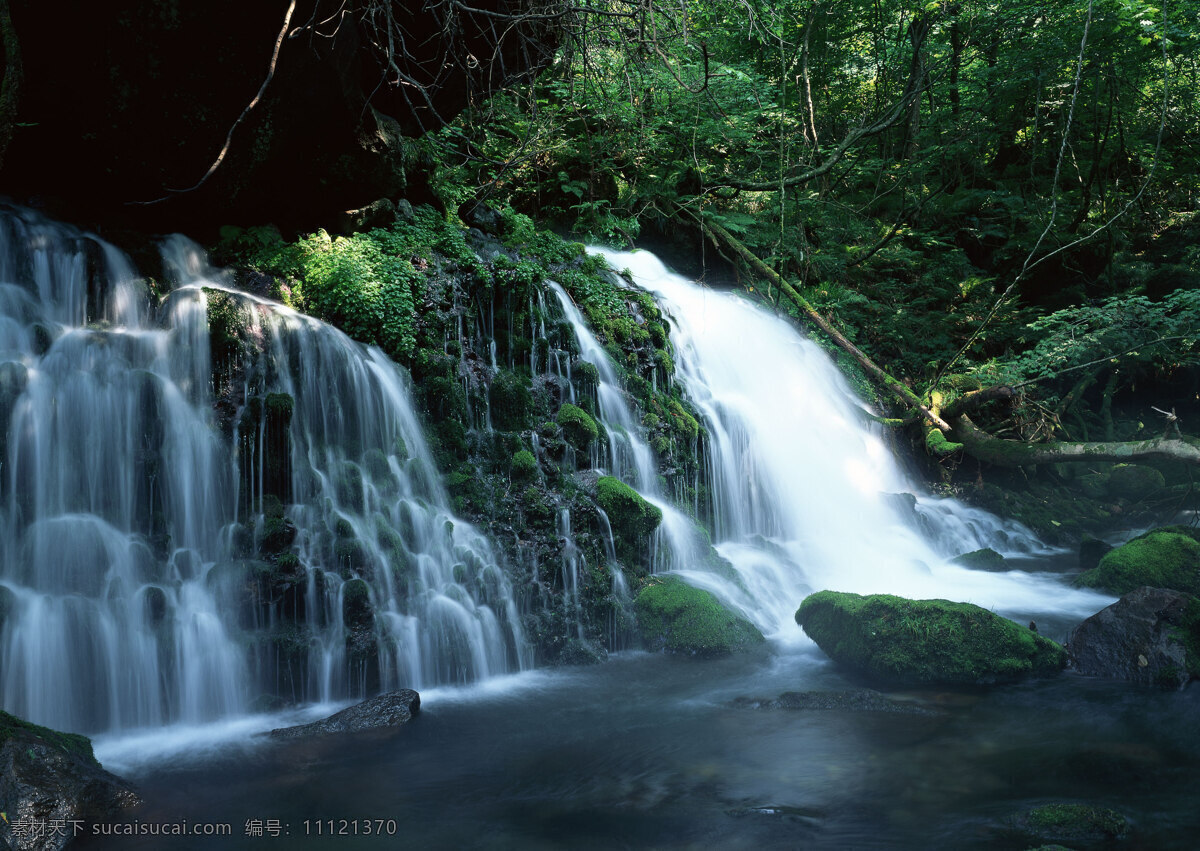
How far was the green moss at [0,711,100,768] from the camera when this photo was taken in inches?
166

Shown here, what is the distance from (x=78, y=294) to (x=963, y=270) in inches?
621

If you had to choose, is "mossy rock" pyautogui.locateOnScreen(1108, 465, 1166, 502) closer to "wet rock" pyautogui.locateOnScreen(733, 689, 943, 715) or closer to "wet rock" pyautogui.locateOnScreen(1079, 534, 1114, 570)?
"wet rock" pyautogui.locateOnScreen(1079, 534, 1114, 570)

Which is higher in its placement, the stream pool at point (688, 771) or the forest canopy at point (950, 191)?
the forest canopy at point (950, 191)

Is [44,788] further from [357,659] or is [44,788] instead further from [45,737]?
[357,659]

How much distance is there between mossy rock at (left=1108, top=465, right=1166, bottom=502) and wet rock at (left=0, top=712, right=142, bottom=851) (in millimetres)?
14574

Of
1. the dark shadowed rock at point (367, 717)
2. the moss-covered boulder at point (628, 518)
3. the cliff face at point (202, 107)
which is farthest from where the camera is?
the moss-covered boulder at point (628, 518)

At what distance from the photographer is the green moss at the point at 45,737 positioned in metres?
4.21

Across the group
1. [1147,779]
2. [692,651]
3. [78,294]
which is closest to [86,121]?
[78,294]

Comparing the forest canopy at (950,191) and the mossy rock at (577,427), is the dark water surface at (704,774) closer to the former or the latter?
the mossy rock at (577,427)

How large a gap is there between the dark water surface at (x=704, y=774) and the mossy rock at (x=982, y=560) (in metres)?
4.15

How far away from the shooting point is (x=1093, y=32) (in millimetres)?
13289

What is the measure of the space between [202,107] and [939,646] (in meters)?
8.39

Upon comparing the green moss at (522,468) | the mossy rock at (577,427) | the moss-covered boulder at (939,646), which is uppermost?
the mossy rock at (577,427)

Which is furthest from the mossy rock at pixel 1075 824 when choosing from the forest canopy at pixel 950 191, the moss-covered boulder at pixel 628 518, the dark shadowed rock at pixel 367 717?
the forest canopy at pixel 950 191
